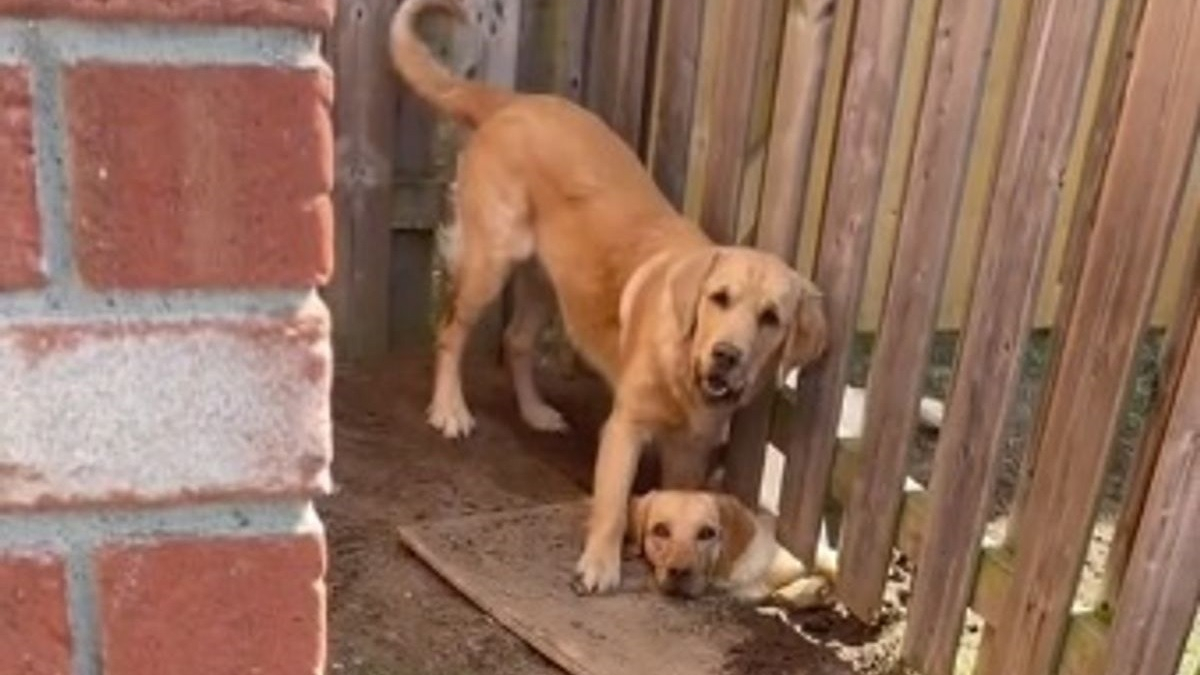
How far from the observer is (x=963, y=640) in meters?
3.30

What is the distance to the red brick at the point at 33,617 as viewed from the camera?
1.97 ft

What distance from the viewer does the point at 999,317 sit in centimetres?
267

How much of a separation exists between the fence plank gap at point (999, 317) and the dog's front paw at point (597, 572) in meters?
0.63

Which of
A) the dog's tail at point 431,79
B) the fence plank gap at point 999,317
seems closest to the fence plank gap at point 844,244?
the fence plank gap at point 999,317

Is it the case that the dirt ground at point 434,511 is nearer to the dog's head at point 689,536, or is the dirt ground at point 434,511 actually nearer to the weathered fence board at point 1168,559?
the dog's head at point 689,536

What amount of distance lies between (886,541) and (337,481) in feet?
4.48

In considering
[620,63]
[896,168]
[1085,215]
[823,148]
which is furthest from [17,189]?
[896,168]

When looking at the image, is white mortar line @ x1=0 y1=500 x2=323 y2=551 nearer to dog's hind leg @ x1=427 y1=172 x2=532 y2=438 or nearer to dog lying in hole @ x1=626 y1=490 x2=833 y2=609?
dog lying in hole @ x1=626 y1=490 x2=833 y2=609

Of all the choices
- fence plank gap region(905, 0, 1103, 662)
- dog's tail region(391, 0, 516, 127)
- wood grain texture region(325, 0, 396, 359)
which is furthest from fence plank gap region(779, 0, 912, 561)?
wood grain texture region(325, 0, 396, 359)

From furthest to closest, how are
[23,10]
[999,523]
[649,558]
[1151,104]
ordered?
[999,523], [649,558], [1151,104], [23,10]

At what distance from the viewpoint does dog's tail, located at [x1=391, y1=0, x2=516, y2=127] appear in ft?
13.1

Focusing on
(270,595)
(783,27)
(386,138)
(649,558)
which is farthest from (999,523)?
(270,595)

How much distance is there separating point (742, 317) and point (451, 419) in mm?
1148

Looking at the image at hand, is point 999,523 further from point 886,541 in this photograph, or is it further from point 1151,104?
point 1151,104
